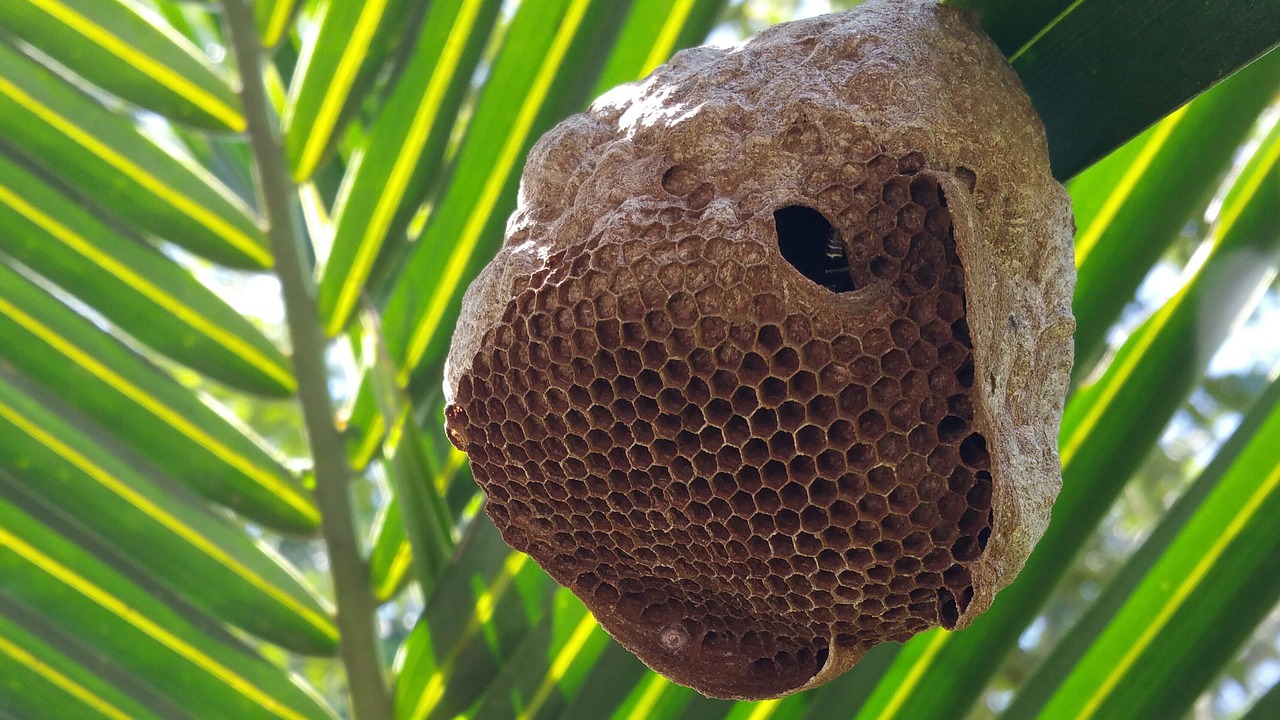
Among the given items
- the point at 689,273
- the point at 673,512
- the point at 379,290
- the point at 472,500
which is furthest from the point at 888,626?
the point at 379,290

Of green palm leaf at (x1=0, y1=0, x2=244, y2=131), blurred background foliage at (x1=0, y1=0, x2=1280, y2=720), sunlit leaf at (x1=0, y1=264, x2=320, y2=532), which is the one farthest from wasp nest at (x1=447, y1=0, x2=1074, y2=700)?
green palm leaf at (x1=0, y1=0, x2=244, y2=131)

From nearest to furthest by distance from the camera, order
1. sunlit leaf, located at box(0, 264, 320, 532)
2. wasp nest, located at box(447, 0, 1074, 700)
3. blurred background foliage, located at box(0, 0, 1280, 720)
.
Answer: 1. wasp nest, located at box(447, 0, 1074, 700)
2. blurred background foliage, located at box(0, 0, 1280, 720)
3. sunlit leaf, located at box(0, 264, 320, 532)

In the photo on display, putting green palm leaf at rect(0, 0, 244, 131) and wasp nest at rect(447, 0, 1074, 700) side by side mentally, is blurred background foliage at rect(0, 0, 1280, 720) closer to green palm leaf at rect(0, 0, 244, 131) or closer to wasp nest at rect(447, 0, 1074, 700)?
green palm leaf at rect(0, 0, 244, 131)

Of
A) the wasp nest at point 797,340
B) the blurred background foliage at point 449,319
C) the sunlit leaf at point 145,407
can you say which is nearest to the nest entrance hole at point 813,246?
the wasp nest at point 797,340

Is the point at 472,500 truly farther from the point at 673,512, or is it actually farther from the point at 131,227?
the point at 673,512

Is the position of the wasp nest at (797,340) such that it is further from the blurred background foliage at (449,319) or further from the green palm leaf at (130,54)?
the green palm leaf at (130,54)

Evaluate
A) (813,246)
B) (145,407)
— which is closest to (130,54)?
(145,407)

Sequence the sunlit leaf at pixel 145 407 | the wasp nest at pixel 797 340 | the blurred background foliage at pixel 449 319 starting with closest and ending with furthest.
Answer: the wasp nest at pixel 797 340 < the blurred background foliage at pixel 449 319 < the sunlit leaf at pixel 145 407
